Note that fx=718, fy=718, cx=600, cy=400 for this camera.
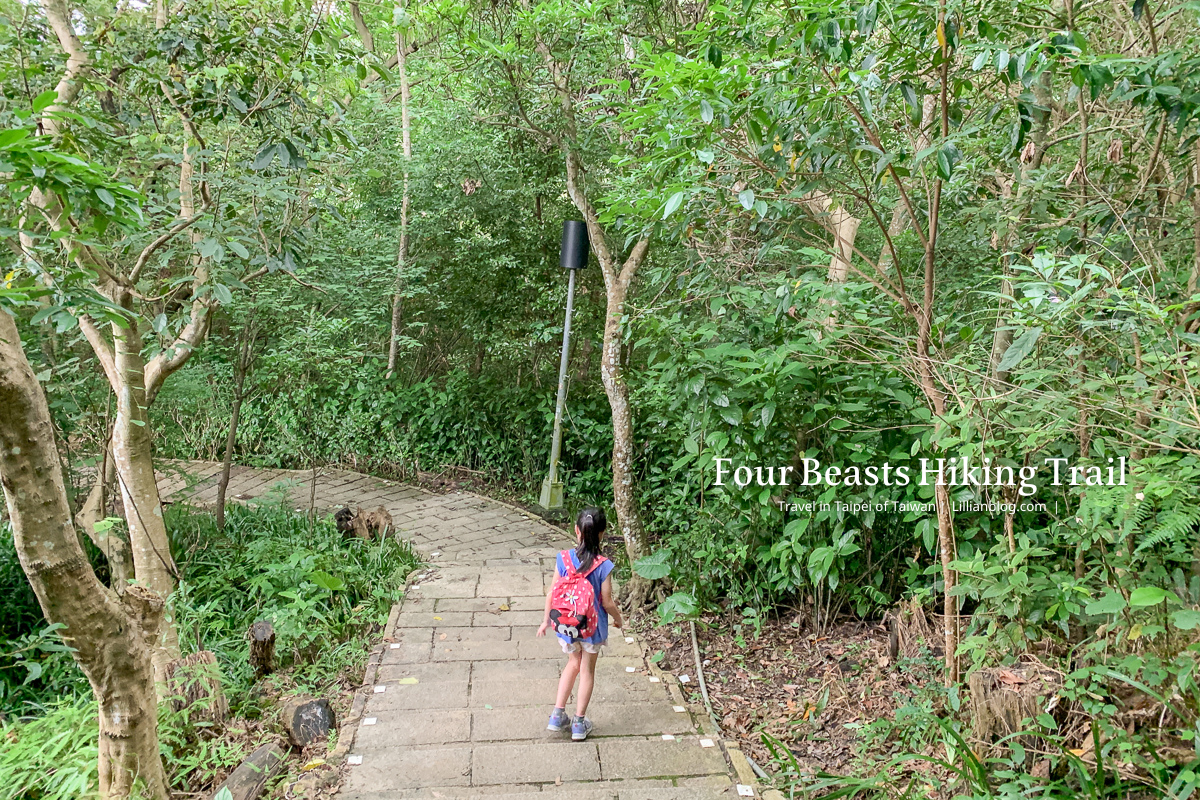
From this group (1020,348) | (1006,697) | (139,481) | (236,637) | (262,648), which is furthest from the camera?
(236,637)

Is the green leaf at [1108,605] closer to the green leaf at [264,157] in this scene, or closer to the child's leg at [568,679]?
the child's leg at [568,679]

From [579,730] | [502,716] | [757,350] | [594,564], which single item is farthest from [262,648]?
[757,350]

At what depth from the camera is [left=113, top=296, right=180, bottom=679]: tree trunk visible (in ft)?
12.7

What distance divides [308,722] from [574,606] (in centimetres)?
126

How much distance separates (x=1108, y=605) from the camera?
221 centimetres

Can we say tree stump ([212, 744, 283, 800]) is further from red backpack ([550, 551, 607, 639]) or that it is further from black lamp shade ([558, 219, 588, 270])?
black lamp shade ([558, 219, 588, 270])

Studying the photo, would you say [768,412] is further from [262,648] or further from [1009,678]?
[262,648]

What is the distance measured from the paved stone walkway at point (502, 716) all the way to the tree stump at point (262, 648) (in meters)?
0.58

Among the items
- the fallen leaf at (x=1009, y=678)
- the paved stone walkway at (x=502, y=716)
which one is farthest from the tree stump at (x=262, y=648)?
the fallen leaf at (x=1009, y=678)

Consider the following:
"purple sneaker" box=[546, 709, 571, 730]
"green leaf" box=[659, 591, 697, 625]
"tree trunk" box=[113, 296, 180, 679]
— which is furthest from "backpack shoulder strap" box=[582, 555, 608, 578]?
"tree trunk" box=[113, 296, 180, 679]

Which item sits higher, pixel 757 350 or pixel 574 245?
pixel 574 245

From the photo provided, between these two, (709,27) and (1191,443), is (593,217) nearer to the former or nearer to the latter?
(709,27)

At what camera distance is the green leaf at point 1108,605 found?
2.18 metres

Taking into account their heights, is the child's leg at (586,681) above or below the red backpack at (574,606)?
below
